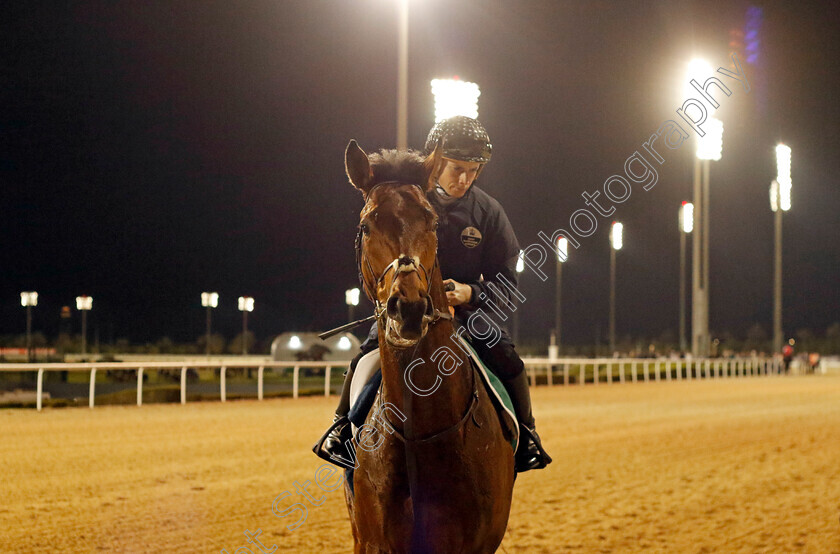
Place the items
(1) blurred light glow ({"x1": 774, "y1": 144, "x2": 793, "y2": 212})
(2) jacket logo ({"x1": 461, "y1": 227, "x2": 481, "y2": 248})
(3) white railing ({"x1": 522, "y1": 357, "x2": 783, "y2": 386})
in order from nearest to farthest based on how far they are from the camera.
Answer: (2) jacket logo ({"x1": 461, "y1": 227, "x2": 481, "y2": 248}) → (3) white railing ({"x1": 522, "y1": 357, "x2": 783, "y2": 386}) → (1) blurred light glow ({"x1": 774, "y1": 144, "x2": 793, "y2": 212})

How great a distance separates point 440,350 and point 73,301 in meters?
58.3

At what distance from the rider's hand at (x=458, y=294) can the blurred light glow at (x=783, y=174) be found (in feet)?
146

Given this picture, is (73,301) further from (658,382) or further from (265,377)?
(658,382)

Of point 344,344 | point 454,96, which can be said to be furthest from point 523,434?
point 344,344

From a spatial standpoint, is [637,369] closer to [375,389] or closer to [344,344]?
[344,344]

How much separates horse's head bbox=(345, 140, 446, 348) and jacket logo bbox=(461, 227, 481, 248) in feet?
1.39

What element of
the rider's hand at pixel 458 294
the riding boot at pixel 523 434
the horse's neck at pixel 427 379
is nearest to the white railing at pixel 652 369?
the riding boot at pixel 523 434

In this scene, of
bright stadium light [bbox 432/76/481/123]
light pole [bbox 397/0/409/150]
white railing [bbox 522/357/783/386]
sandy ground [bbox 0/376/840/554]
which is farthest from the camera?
white railing [bbox 522/357/783/386]

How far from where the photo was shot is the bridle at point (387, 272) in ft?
8.33

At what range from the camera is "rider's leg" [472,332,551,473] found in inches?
138

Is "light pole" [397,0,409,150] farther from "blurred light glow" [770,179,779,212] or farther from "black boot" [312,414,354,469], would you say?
"blurred light glow" [770,179,779,212]

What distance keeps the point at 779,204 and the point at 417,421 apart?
44.6 m

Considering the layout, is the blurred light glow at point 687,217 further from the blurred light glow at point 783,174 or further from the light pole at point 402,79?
the light pole at point 402,79

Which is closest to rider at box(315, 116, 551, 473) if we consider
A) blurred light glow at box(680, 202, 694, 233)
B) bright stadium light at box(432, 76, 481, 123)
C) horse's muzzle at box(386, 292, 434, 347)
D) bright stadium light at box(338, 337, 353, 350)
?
horse's muzzle at box(386, 292, 434, 347)
